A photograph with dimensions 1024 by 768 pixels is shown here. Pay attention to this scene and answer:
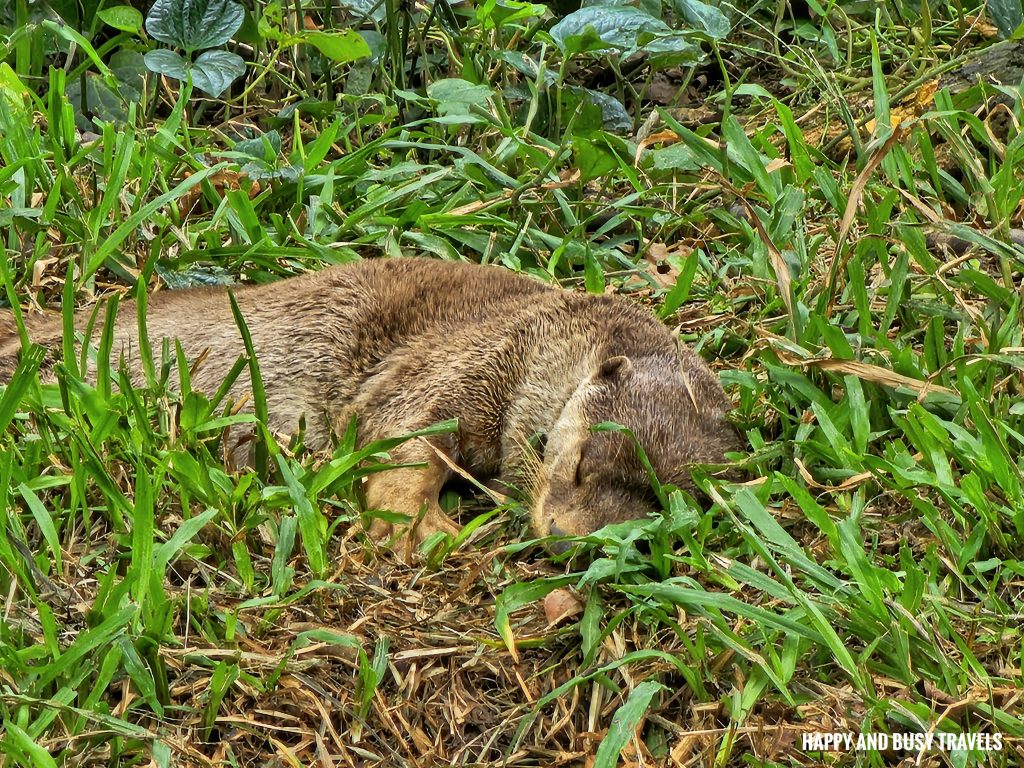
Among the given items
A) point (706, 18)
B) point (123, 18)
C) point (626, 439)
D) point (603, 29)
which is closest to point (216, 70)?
point (123, 18)

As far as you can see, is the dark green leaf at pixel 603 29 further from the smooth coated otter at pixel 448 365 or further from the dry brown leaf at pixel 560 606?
the dry brown leaf at pixel 560 606

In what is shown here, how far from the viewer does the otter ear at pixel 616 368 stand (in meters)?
3.93

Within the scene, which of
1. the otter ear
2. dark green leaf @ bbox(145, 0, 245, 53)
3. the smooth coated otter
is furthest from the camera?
dark green leaf @ bbox(145, 0, 245, 53)

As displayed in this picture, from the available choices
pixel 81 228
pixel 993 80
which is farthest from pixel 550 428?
pixel 993 80

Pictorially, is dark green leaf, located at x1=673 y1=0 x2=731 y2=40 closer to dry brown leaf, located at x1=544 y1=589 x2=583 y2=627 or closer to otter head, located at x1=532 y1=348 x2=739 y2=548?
otter head, located at x1=532 y1=348 x2=739 y2=548

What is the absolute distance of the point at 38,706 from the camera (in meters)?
2.60

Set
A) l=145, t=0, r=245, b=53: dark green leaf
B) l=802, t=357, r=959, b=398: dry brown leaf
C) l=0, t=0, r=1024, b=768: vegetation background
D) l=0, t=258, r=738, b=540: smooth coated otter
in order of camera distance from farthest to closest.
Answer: l=145, t=0, r=245, b=53: dark green leaf → l=0, t=258, r=738, b=540: smooth coated otter → l=802, t=357, r=959, b=398: dry brown leaf → l=0, t=0, r=1024, b=768: vegetation background

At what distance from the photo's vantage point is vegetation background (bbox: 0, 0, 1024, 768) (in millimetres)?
2771

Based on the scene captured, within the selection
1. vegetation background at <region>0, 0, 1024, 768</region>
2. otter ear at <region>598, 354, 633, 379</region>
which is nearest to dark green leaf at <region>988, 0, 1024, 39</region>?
vegetation background at <region>0, 0, 1024, 768</region>

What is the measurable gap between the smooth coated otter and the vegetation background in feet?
0.67

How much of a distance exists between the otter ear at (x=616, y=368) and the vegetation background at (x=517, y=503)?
388 mm

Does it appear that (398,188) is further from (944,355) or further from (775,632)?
(775,632)

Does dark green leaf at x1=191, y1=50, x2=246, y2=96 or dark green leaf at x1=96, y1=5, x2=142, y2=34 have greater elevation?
dark green leaf at x1=96, y1=5, x2=142, y2=34

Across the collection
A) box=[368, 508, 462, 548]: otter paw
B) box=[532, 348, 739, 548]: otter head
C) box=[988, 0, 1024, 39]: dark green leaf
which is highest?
box=[988, 0, 1024, 39]: dark green leaf
